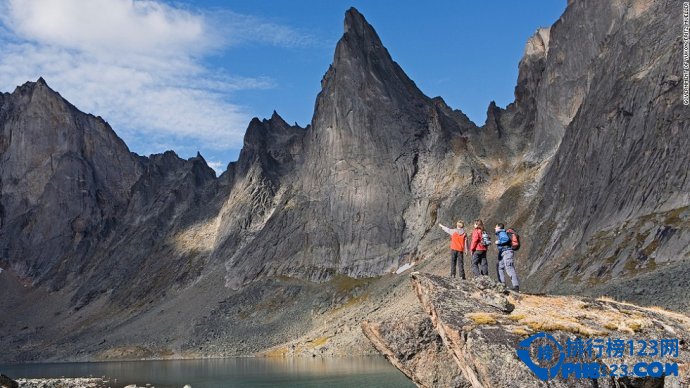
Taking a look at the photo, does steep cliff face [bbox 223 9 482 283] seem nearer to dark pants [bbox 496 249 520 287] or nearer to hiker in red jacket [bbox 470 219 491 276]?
hiker in red jacket [bbox 470 219 491 276]

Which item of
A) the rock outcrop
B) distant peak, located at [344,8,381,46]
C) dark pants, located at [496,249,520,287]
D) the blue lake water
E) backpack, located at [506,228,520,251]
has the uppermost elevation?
distant peak, located at [344,8,381,46]

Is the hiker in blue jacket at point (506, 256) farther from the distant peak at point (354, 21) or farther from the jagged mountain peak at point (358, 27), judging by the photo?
the distant peak at point (354, 21)

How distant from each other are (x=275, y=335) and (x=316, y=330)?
31.6 ft

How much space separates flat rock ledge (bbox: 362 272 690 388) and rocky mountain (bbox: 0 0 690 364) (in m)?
37.5

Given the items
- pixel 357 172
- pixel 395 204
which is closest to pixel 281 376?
pixel 395 204

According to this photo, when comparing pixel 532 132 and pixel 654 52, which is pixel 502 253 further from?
pixel 532 132

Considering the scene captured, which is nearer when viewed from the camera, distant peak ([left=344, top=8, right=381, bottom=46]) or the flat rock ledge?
the flat rock ledge

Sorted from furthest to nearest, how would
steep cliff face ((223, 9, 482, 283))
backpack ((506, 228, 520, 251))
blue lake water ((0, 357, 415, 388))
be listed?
steep cliff face ((223, 9, 482, 283))
blue lake water ((0, 357, 415, 388))
backpack ((506, 228, 520, 251))

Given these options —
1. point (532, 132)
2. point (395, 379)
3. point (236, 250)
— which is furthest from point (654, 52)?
point (236, 250)

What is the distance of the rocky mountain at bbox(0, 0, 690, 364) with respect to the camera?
81.9 meters

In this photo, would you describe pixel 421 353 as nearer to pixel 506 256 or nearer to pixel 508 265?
pixel 508 265

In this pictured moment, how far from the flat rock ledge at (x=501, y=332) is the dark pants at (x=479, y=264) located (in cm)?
207

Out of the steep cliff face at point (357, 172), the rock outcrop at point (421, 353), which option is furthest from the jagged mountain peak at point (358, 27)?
the rock outcrop at point (421, 353)

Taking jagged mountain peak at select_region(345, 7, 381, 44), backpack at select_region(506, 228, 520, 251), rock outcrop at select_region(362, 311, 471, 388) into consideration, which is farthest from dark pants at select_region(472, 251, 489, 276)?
jagged mountain peak at select_region(345, 7, 381, 44)
